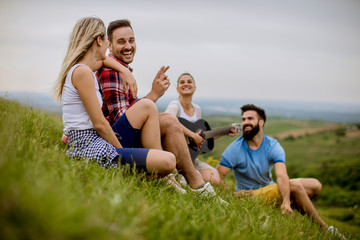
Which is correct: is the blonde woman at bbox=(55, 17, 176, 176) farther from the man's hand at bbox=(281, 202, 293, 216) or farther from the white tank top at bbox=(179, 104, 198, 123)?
the white tank top at bbox=(179, 104, 198, 123)

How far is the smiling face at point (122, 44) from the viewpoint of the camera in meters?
4.36

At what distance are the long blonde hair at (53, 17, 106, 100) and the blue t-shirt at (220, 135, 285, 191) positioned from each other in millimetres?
3618

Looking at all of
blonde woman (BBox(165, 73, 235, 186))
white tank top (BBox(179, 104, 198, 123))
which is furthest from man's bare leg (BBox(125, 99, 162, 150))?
white tank top (BBox(179, 104, 198, 123))

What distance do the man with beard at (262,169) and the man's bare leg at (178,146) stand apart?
5.46 ft

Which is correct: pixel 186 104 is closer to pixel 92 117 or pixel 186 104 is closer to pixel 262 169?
pixel 262 169

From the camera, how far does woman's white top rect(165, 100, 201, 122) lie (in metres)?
5.87

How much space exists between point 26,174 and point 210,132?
16.3 feet

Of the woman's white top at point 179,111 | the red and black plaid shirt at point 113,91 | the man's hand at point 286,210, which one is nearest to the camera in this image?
the red and black plaid shirt at point 113,91

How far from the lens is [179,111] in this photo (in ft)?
20.0

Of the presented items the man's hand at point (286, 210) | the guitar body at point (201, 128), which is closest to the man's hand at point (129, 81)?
the guitar body at point (201, 128)

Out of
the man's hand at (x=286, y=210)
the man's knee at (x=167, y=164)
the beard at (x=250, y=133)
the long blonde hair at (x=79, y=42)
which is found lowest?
the man's hand at (x=286, y=210)

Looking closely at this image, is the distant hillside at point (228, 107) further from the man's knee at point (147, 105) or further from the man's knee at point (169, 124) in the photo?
the man's knee at point (147, 105)

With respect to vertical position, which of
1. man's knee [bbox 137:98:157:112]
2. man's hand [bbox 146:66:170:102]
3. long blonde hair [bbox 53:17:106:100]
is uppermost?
long blonde hair [bbox 53:17:106:100]

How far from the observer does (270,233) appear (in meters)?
2.71
